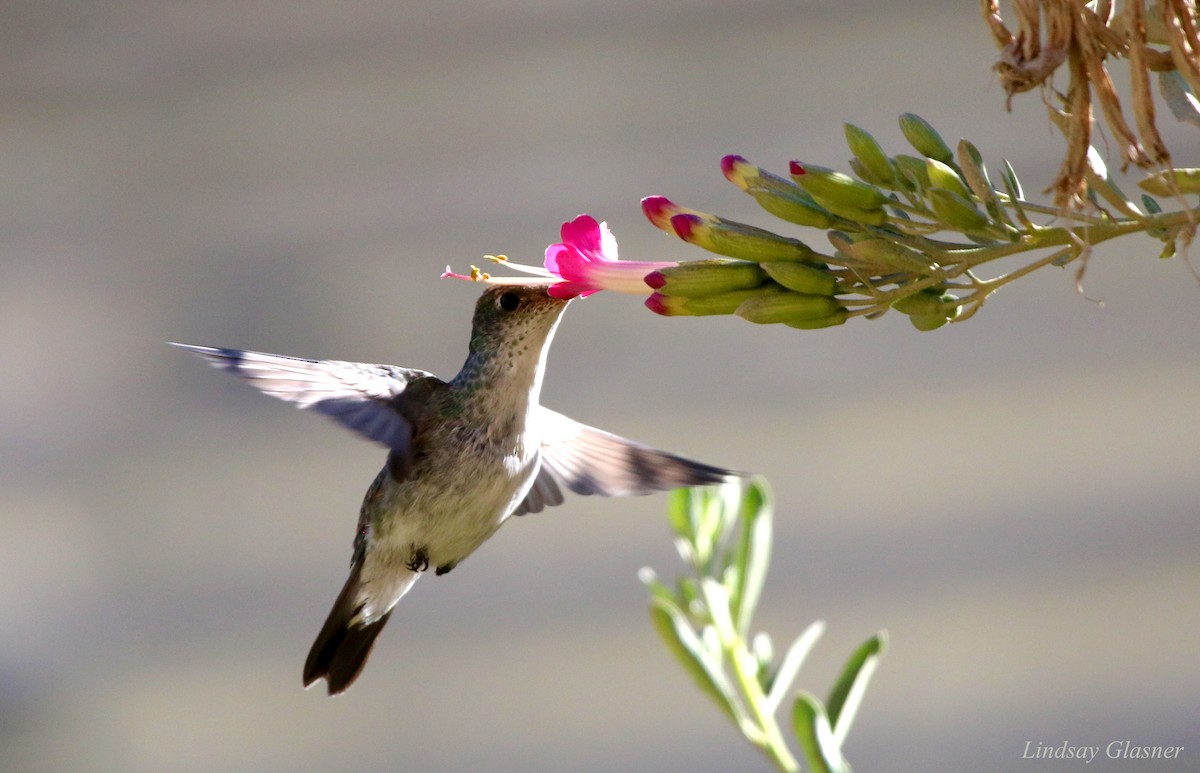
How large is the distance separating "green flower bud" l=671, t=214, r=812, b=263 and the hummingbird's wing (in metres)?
0.41

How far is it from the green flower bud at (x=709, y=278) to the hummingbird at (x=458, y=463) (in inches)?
18.3

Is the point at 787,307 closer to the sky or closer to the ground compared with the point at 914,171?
closer to the ground

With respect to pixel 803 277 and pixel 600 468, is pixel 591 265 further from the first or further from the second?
pixel 600 468

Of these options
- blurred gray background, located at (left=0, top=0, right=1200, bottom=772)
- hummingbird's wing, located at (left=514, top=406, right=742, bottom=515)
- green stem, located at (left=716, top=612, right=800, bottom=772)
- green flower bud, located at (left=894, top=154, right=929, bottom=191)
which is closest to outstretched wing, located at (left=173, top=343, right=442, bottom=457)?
hummingbird's wing, located at (left=514, top=406, right=742, bottom=515)

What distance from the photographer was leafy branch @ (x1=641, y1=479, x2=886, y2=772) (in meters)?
1.51

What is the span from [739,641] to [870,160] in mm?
775

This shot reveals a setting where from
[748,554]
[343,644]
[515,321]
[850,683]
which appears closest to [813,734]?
[850,683]

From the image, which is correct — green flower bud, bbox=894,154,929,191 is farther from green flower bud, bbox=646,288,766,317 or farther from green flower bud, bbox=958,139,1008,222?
green flower bud, bbox=646,288,766,317

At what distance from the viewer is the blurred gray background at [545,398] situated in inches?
163

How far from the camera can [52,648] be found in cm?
460

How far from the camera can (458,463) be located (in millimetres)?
1871

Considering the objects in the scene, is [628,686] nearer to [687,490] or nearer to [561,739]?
[561,739]

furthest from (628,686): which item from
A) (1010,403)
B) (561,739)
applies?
(1010,403)

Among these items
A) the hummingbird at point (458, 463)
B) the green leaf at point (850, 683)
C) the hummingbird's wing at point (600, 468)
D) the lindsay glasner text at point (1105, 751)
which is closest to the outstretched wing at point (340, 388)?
the hummingbird at point (458, 463)
